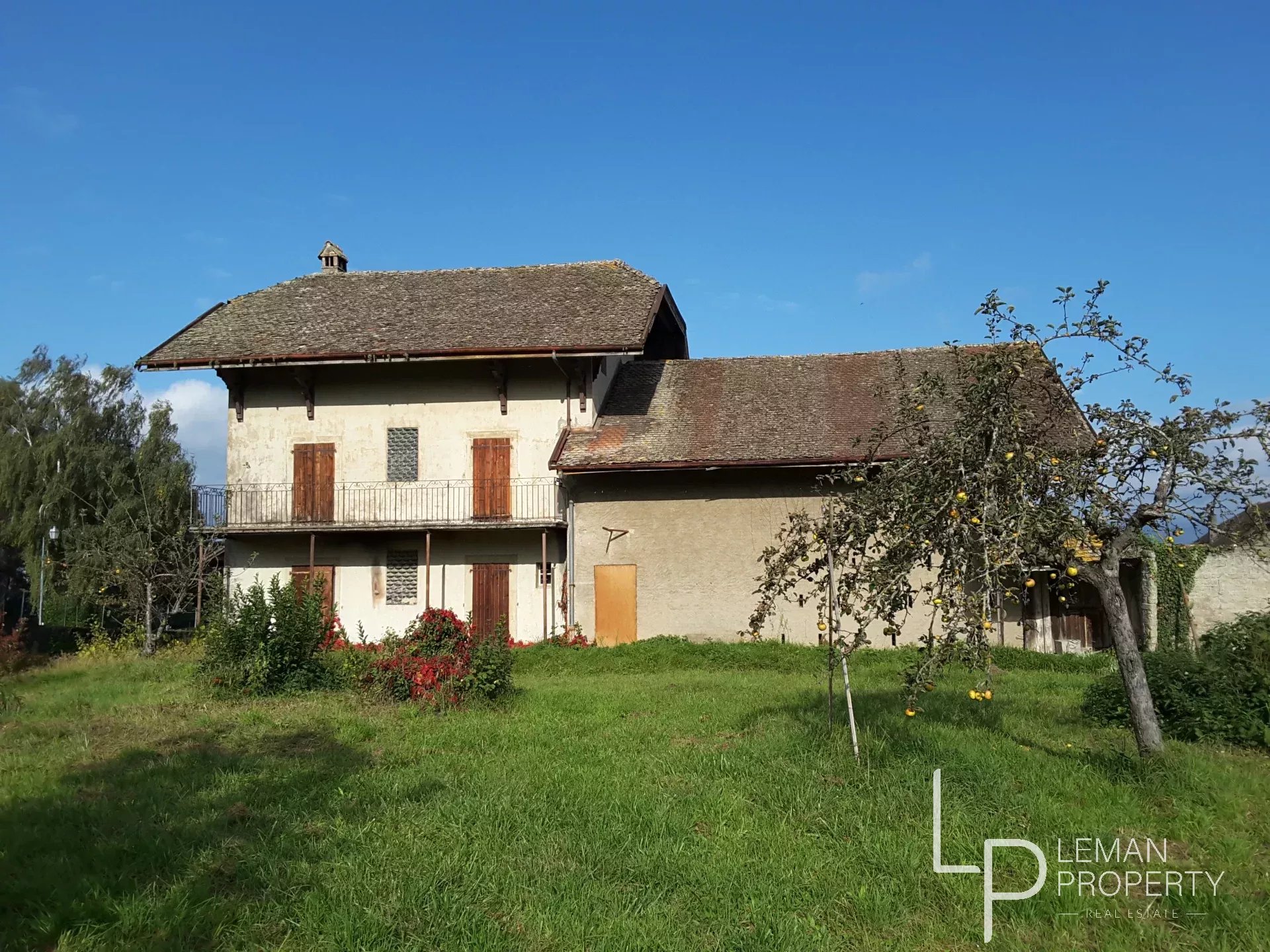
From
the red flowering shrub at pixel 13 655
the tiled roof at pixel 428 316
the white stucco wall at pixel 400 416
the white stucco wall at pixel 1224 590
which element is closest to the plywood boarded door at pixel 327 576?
the white stucco wall at pixel 400 416

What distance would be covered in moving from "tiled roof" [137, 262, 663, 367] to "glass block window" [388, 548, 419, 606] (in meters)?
4.53

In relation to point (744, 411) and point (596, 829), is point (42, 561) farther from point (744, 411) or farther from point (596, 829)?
→ point (596, 829)

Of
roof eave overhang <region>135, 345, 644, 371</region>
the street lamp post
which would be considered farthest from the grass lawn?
the street lamp post

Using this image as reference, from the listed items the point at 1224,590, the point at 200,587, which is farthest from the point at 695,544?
the point at 200,587

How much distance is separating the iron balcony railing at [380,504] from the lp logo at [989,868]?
14.5 metres

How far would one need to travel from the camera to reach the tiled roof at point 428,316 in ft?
64.5

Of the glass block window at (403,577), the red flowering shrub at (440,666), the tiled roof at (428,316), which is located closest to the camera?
the red flowering shrub at (440,666)

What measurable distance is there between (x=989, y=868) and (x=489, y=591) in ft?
52.1

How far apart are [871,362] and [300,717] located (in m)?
15.8

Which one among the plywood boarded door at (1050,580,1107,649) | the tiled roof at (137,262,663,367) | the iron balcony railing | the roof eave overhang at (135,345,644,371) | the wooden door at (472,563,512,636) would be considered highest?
the tiled roof at (137,262,663,367)

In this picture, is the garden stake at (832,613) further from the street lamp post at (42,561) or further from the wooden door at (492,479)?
the street lamp post at (42,561)

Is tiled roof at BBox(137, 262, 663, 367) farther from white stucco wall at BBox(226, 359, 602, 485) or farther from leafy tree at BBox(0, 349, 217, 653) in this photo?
leafy tree at BBox(0, 349, 217, 653)

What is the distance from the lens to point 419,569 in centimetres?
2058

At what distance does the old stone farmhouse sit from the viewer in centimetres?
1839
